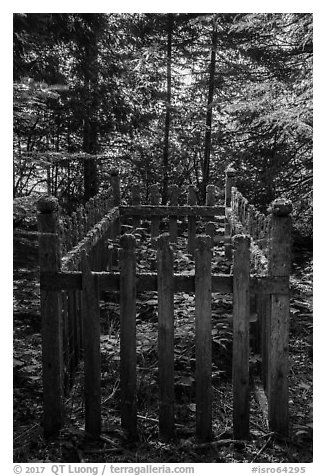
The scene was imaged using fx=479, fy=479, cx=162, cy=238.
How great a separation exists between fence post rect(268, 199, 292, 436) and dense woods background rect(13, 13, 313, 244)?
281 cm

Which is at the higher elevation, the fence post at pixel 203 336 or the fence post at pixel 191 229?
the fence post at pixel 191 229

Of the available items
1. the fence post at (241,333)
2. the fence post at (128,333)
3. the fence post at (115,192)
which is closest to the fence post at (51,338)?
the fence post at (128,333)

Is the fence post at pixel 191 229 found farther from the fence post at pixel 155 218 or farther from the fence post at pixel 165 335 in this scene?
the fence post at pixel 165 335

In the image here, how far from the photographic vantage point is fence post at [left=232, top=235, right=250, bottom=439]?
3.02 meters

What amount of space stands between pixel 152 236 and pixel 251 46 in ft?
11.3

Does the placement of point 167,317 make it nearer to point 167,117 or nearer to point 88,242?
point 88,242

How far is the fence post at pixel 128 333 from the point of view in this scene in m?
3.01

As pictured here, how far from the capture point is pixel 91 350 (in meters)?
3.12

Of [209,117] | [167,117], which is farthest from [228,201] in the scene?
[209,117]

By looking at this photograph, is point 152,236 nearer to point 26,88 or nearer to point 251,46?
point 251,46

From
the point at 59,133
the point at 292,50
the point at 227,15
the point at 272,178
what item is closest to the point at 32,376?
the point at 59,133

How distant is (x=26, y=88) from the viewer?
2.95 meters

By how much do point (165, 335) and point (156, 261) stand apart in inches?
21.8

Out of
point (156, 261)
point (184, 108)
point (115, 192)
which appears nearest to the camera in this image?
point (156, 261)
